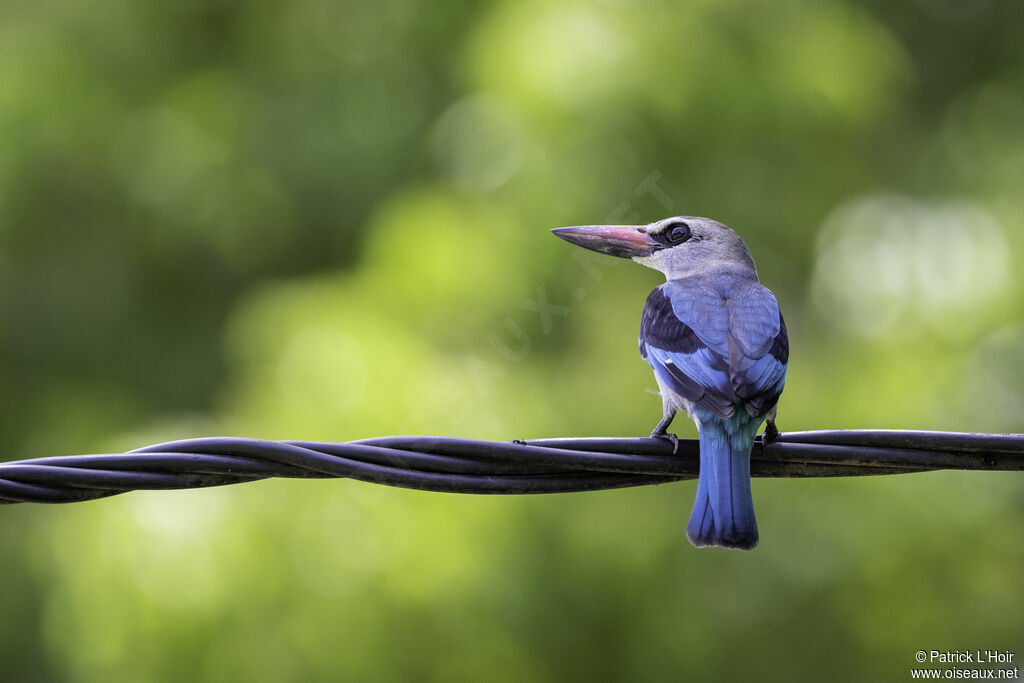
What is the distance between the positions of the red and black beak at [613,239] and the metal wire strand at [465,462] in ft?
5.82

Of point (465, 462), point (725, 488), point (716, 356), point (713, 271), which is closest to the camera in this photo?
point (465, 462)

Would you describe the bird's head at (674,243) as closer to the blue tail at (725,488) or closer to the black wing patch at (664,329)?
the black wing patch at (664,329)

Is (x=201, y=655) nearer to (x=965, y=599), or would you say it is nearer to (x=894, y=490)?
(x=894, y=490)

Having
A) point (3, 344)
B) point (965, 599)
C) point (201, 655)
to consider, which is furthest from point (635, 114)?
point (3, 344)

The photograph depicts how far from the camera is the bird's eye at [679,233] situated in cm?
442

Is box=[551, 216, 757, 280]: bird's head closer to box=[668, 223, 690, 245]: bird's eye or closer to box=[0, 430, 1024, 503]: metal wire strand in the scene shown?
box=[668, 223, 690, 245]: bird's eye

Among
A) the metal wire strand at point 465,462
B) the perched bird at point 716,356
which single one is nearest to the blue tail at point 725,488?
the perched bird at point 716,356

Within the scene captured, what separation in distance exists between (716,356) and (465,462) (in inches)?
46.7

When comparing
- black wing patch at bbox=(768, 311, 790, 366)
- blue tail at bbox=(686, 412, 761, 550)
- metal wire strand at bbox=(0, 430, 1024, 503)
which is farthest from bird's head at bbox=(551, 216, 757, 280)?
metal wire strand at bbox=(0, 430, 1024, 503)

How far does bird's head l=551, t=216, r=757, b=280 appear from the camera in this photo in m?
4.33

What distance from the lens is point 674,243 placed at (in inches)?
175

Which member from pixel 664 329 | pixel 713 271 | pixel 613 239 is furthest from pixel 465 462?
pixel 613 239

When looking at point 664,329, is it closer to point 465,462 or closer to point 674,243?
point 674,243

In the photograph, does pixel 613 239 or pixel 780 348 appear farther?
pixel 613 239
